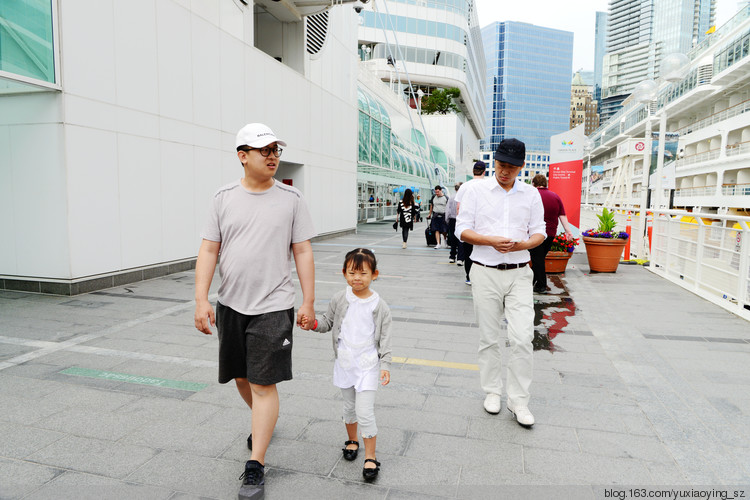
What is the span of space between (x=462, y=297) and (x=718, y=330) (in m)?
3.37

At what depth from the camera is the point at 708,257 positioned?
314 inches

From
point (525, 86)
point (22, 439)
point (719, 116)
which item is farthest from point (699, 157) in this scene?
point (525, 86)

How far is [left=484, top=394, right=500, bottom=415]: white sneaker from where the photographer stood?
11.9 feet

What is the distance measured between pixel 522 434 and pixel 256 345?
1840 millimetres

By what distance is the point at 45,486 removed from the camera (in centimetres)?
263

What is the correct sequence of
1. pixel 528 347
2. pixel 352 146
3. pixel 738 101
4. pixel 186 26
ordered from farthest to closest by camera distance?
pixel 738 101
pixel 352 146
pixel 186 26
pixel 528 347

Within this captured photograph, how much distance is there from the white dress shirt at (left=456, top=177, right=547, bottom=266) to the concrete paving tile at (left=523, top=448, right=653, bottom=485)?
4.16 ft

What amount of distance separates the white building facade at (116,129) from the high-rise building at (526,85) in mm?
165851

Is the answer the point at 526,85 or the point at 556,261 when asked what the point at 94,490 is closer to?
the point at 556,261

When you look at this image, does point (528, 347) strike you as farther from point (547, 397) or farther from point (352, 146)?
point (352, 146)

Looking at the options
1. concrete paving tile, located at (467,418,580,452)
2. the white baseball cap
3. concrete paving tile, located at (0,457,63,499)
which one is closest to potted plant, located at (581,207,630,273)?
concrete paving tile, located at (467,418,580,452)

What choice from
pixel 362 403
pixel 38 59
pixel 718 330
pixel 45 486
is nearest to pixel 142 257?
pixel 38 59

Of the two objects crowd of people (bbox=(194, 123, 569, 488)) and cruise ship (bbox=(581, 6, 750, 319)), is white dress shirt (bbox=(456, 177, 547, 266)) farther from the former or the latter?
cruise ship (bbox=(581, 6, 750, 319))

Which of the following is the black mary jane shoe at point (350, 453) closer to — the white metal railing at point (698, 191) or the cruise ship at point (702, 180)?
the cruise ship at point (702, 180)
